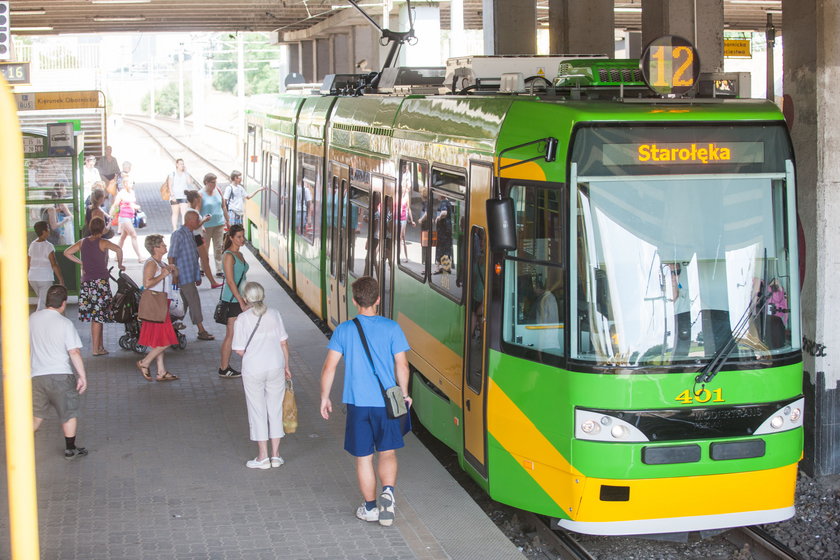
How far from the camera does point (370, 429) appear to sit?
7.94m

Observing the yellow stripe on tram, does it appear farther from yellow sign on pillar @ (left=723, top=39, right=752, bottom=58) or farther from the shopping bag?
yellow sign on pillar @ (left=723, top=39, right=752, bottom=58)

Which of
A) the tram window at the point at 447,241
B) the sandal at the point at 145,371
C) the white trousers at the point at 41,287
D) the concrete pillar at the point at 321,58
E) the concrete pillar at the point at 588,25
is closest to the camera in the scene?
the tram window at the point at 447,241

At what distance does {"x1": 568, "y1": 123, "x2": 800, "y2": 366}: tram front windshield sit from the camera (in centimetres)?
731

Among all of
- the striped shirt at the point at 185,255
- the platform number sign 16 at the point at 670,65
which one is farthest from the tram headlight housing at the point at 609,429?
the striped shirt at the point at 185,255

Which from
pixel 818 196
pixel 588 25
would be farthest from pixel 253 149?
pixel 818 196

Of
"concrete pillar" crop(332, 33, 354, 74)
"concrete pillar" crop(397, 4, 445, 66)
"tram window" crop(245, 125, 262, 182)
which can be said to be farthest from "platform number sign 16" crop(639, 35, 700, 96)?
"concrete pillar" crop(332, 33, 354, 74)

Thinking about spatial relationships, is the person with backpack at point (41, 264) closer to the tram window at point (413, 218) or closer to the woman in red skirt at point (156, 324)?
the woman in red skirt at point (156, 324)

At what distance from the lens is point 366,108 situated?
43.1ft

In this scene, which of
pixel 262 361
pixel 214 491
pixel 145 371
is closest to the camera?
pixel 214 491

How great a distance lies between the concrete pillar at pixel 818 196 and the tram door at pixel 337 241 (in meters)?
5.50

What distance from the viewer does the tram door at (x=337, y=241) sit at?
46.2 ft

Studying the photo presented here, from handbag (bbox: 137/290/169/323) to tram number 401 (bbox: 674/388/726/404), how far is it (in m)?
6.82

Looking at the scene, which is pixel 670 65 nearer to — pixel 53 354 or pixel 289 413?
pixel 289 413

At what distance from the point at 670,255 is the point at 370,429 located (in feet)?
7.65
